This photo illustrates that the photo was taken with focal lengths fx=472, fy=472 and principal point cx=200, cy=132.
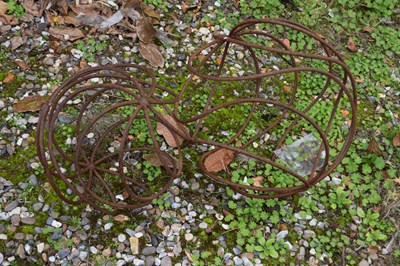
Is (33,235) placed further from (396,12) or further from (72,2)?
(396,12)

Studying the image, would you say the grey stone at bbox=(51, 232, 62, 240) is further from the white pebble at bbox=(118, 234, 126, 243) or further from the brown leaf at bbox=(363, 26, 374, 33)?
the brown leaf at bbox=(363, 26, 374, 33)

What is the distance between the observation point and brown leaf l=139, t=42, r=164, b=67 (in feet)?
11.0

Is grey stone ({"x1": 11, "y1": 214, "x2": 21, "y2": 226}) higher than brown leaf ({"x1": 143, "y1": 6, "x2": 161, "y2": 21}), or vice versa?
brown leaf ({"x1": 143, "y1": 6, "x2": 161, "y2": 21})

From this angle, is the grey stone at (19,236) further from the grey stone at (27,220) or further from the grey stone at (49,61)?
the grey stone at (49,61)

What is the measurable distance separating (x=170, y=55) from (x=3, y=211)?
1.57m

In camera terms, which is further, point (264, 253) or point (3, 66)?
point (3, 66)

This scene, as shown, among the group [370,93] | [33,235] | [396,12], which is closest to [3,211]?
[33,235]

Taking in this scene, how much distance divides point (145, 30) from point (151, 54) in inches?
7.9

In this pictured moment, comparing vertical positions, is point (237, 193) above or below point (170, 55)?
below

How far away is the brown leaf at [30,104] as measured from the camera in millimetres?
2939

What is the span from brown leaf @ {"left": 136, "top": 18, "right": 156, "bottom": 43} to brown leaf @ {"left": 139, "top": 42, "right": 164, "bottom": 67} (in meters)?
0.04

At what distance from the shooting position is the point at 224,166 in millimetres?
2867

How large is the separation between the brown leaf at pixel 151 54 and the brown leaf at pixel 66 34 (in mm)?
446

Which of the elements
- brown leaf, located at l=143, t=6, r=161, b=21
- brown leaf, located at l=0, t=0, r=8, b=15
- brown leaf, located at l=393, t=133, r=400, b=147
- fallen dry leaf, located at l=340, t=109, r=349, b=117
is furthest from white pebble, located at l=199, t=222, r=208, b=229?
brown leaf, located at l=0, t=0, r=8, b=15
